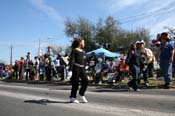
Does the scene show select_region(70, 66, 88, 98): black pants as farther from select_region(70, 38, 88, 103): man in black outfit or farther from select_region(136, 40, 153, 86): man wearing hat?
select_region(136, 40, 153, 86): man wearing hat

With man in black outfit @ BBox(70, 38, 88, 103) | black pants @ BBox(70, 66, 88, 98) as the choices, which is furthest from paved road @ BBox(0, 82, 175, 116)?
man in black outfit @ BBox(70, 38, 88, 103)

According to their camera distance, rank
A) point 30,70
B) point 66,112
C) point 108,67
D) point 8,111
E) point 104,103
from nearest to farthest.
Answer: point 66,112
point 8,111
point 104,103
point 108,67
point 30,70

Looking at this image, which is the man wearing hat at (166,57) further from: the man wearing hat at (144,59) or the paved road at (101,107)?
the paved road at (101,107)

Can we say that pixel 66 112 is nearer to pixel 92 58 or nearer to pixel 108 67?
pixel 108 67

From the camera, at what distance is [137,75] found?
14969 mm

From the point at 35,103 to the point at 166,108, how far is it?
13.0 ft

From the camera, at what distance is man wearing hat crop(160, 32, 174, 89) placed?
49.0ft

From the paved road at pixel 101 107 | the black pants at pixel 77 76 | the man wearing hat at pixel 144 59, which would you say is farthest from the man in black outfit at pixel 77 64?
the man wearing hat at pixel 144 59

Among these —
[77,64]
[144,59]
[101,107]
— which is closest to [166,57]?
[144,59]

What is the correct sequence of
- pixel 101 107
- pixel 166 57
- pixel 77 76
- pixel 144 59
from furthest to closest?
pixel 144 59 → pixel 166 57 → pixel 77 76 → pixel 101 107

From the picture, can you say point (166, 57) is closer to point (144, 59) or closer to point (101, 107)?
point (144, 59)

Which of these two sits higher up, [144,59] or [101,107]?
[144,59]

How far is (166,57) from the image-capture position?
49.5 feet

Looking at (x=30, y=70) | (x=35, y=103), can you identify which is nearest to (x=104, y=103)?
(x=35, y=103)
